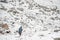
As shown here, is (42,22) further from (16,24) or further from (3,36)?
(3,36)

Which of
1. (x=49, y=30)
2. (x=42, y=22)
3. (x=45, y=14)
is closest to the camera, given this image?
(x=49, y=30)

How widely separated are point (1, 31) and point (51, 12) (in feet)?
28.4

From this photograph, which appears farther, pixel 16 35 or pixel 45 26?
pixel 45 26

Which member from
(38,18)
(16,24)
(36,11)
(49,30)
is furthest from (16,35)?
(36,11)

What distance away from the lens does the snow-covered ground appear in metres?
16.1

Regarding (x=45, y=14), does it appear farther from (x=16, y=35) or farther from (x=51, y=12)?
(x=16, y=35)

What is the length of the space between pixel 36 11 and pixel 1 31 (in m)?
7.23

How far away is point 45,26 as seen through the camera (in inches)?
746

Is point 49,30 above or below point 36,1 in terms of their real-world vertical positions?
below

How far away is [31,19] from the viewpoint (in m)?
19.7

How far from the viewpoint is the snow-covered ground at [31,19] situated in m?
16.1

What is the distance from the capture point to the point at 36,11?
22078mm

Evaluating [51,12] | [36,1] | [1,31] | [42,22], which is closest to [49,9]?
[51,12]

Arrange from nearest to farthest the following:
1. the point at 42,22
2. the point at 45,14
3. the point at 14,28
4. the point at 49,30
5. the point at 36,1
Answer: the point at 14,28 < the point at 49,30 < the point at 42,22 < the point at 45,14 < the point at 36,1
